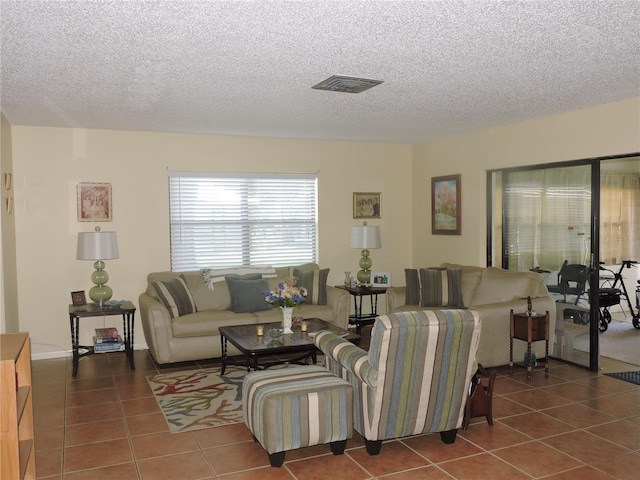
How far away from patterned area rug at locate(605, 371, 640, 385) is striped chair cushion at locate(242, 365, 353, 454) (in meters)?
3.06

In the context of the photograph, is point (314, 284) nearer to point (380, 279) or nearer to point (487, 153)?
point (380, 279)

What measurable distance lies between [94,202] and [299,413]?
4.09 metres

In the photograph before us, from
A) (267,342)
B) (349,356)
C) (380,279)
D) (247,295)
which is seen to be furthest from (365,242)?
(349,356)

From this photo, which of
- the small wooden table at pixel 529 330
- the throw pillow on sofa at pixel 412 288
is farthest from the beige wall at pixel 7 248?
the small wooden table at pixel 529 330

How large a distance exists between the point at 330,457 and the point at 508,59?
9.21ft

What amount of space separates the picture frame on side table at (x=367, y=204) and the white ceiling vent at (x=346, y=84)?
3224mm

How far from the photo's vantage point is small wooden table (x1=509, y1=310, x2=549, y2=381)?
17.2ft

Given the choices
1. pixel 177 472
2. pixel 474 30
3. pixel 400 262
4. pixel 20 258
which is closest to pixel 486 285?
pixel 400 262

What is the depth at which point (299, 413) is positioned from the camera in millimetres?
3389

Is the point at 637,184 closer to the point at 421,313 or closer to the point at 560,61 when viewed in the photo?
the point at 560,61

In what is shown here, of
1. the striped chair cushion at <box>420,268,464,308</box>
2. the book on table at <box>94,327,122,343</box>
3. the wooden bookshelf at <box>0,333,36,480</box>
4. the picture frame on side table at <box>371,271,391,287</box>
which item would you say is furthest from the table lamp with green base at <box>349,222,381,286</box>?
the wooden bookshelf at <box>0,333,36,480</box>

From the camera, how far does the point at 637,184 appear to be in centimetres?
748

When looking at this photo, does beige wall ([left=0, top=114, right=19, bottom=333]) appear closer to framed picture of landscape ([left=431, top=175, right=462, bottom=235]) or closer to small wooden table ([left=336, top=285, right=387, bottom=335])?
small wooden table ([left=336, top=285, right=387, bottom=335])

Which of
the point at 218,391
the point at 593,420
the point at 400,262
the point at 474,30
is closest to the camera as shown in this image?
the point at 474,30
